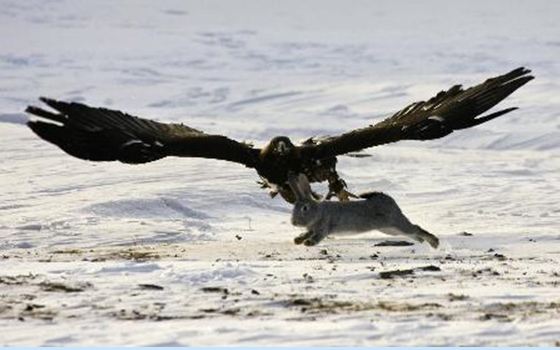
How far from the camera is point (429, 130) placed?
11383 mm

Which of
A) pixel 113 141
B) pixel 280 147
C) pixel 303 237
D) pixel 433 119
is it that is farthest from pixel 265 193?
pixel 303 237

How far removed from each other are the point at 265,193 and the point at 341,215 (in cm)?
557

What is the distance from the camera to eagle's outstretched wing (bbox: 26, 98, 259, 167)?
10914mm

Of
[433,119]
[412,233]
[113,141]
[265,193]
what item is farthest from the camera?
[265,193]

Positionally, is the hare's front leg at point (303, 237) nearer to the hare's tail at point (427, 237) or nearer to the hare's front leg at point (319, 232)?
the hare's front leg at point (319, 232)

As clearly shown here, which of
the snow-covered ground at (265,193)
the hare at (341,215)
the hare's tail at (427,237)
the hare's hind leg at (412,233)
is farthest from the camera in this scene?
the hare's tail at (427,237)

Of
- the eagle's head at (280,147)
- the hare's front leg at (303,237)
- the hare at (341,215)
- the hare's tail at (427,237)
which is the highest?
the eagle's head at (280,147)

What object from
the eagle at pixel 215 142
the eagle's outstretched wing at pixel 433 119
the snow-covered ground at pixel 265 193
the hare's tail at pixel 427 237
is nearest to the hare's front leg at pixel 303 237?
the snow-covered ground at pixel 265 193

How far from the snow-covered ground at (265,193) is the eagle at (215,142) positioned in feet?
2.10

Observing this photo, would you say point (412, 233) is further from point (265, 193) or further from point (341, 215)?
point (265, 193)

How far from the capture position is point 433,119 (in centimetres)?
1158

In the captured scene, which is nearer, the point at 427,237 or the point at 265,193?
the point at 427,237

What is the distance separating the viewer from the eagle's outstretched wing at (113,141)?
10.9m

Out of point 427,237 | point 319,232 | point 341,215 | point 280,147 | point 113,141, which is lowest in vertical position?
point 427,237
